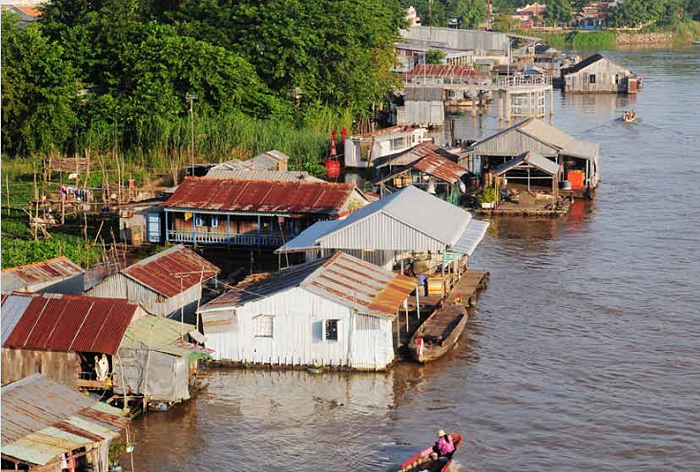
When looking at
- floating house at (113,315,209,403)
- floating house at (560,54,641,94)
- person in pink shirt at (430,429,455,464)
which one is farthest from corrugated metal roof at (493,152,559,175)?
floating house at (560,54,641,94)

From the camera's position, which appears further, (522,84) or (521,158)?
(522,84)

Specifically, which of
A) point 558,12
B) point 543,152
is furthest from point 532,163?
point 558,12

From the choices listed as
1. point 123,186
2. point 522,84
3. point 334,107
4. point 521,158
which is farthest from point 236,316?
point 522,84

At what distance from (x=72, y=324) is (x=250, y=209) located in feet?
42.6

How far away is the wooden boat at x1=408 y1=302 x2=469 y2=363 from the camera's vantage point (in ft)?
→ 93.2

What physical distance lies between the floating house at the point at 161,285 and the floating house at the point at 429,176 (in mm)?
16471

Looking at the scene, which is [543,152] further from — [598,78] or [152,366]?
[598,78]

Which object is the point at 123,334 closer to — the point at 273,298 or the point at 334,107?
the point at 273,298

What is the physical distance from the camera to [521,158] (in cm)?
4772

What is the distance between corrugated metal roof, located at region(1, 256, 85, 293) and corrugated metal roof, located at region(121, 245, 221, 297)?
2.35m

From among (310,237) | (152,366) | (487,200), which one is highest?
(310,237)

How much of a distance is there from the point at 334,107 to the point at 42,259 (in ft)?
109

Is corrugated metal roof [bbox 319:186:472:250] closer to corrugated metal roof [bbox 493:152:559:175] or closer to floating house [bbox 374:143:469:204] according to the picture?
floating house [bbox 374:143:469:204]

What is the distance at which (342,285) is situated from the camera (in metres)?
28.1
